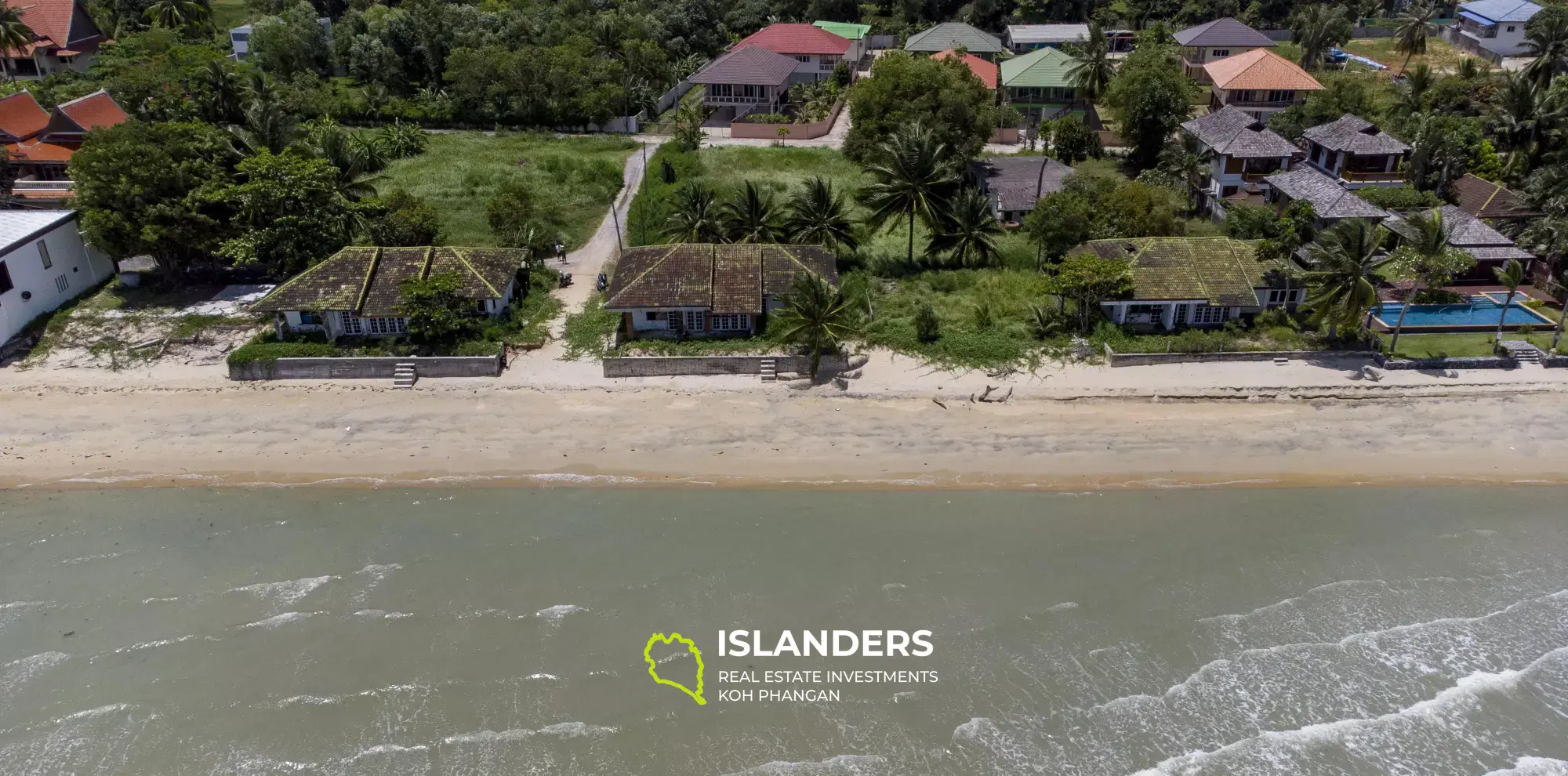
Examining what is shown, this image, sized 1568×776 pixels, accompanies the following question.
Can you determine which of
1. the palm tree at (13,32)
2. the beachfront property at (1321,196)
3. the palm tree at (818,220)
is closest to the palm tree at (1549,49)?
the beachfront property at (1321,196)

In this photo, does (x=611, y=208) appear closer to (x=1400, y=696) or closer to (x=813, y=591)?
(x=813, y=591)

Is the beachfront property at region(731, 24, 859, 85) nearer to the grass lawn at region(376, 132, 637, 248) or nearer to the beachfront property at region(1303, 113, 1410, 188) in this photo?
the grass lawn at region(376, 132, 637, 248)

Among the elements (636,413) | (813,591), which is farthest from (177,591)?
(813,591)

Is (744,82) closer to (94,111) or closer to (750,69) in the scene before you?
(750,69)

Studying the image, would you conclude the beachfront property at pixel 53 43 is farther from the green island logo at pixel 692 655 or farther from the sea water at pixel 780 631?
the green island logo at pixel 692 655

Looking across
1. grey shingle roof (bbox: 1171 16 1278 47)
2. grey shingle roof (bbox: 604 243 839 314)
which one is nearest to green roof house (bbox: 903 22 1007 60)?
grey shingle roof (bbox: 1171 16 1278 47)

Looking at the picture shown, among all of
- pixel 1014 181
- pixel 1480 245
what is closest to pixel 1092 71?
pixel 1014 181
